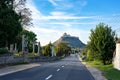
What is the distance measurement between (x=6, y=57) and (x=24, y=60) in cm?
1157

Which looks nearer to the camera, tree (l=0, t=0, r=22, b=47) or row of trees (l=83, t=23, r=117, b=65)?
tree (l=0, t=0, r=22, b=47)

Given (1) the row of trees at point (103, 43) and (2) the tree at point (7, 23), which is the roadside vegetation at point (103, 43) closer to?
(1) the row of trees at point (103, 43)

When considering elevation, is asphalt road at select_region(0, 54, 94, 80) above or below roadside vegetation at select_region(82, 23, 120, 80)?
below

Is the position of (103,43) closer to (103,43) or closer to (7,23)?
(103,43)

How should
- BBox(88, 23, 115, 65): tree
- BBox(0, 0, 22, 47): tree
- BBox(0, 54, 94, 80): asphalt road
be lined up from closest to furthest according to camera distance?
1. BBox(0, 54, 94, 80): asphalt road
2. BBox(0, 0, 22, 47): tree
3. BBox(88, 23, 115, 65): tree

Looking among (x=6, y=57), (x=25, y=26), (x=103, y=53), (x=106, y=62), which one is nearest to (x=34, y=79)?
(x=6, y=57)

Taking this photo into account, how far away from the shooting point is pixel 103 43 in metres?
55.4

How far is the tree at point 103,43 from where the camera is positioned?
55406 mm

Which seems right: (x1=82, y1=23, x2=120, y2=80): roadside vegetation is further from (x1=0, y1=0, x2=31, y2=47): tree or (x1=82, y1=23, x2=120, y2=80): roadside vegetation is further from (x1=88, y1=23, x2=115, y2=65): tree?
(x1=0, y1=0, x2=31, y2=47): tree

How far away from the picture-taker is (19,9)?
63594 mm

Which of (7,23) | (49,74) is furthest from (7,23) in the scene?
(49,74)

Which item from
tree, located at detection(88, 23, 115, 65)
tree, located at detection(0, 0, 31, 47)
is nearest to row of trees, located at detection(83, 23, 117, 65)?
tree, located at detection(88, 23, 115, 65)

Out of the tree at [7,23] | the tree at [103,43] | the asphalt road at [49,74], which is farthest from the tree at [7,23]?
the tree at [103,43]

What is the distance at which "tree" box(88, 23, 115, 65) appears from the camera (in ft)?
182
